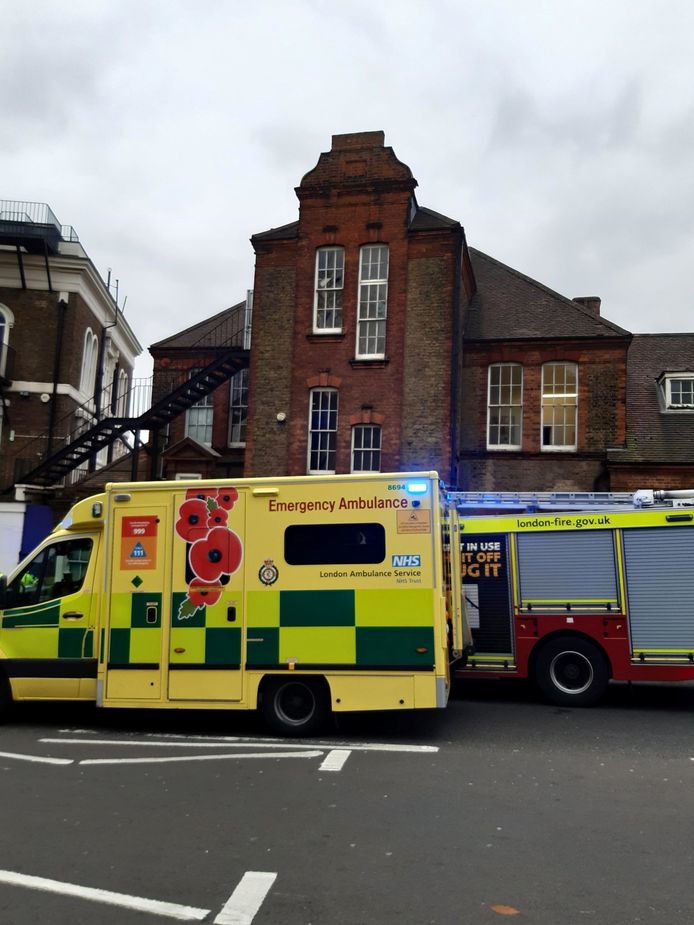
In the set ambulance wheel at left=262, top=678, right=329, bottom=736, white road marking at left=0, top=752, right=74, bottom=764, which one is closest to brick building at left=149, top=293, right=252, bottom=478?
ambulance wheel at left=262, top=678, right=329, bottom=736

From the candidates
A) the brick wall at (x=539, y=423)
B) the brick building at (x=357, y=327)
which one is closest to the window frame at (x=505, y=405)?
the brick wall at (x=539, y=423)

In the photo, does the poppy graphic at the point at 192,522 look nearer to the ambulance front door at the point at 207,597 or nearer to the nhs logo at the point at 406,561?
the ambulance front door at the point at 207,597

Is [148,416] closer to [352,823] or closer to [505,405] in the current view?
[505,405]

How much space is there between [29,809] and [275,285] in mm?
17748

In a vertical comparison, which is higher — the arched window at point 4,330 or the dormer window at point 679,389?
the arched window at point 4,330

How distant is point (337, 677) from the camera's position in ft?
28.8

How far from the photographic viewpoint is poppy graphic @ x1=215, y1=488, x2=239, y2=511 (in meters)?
9.23

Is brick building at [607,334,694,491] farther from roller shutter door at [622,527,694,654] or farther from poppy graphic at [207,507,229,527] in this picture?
poppy graphic at [207,507,229,527]

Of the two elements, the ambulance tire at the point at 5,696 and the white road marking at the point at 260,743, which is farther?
the ambulance tire at the point at 5,696

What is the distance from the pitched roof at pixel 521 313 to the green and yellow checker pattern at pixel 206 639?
1576cm

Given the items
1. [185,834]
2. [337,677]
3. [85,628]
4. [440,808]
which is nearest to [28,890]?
[185,834]

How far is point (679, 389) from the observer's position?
2331cm

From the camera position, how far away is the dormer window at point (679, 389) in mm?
23156

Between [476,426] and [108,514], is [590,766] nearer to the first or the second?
[108,514]
